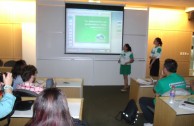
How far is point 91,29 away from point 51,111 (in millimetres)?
5195

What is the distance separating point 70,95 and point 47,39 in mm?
3061

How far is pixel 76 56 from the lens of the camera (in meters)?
6.36

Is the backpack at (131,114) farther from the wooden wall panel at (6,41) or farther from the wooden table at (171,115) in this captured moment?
the wooden wall panel at (6,41)

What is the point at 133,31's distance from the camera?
21.6ft

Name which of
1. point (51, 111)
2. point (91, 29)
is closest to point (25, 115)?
point (51, 111)

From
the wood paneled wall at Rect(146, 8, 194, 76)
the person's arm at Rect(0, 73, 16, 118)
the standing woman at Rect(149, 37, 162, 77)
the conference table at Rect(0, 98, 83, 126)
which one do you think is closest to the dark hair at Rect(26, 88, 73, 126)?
the person's arm at Rect(0, 73, 16, 118)

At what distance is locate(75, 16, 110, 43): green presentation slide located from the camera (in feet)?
20.4

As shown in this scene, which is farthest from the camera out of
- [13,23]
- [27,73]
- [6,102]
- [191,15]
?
[191,15]

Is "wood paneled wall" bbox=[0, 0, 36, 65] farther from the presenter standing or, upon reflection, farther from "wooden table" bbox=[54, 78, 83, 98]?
"wooden table" bbox=[54, 78, 83, 98]

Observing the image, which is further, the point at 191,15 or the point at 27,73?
the point at 191,15

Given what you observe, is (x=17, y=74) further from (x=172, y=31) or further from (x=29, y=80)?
(x=172, y=31)

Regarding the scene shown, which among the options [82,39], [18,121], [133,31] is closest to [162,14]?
[133,31]

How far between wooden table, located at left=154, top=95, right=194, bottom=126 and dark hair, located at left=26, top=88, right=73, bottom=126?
5.33 feet

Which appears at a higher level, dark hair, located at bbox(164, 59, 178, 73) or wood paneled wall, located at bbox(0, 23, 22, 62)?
wood paneled wall, located at bbox(0, 23, 22, 62)
